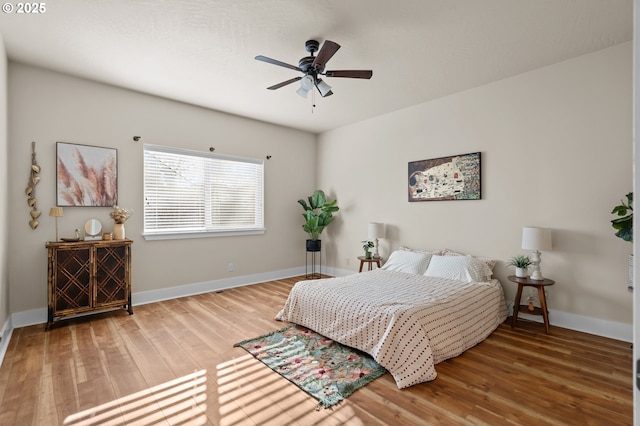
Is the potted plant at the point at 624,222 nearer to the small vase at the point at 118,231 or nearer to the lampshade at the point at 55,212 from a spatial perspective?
the small vase at the point at 118,231

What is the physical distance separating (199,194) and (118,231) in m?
1.33

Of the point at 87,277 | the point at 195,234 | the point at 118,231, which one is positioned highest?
the point at 118,231

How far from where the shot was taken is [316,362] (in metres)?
2.62

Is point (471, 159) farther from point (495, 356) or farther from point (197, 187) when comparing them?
point (197, 187)

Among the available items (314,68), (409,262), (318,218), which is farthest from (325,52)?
(318,218)

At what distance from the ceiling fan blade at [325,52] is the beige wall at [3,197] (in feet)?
9.99

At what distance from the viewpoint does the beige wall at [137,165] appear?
137 inches

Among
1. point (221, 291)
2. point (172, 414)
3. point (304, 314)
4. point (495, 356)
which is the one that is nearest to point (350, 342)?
point (304, 314)

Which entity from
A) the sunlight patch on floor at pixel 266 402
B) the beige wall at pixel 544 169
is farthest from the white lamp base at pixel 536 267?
the sunlight patch on floor at pixel 266 402

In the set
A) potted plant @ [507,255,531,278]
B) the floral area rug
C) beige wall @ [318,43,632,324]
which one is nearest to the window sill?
the floral area rug

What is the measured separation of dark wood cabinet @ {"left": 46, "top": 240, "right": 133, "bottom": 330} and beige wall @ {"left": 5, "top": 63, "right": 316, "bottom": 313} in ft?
1.52

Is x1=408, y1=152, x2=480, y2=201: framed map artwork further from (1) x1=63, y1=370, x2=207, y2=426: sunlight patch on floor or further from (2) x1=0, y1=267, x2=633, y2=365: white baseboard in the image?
(1) x1=63, y1=370, x2=207, y2=426: sunlight patch on floor

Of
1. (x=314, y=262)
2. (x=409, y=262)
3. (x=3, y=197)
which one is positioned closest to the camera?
(x=3, y=197)

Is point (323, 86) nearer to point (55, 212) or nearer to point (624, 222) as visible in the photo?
point (624, 222)
